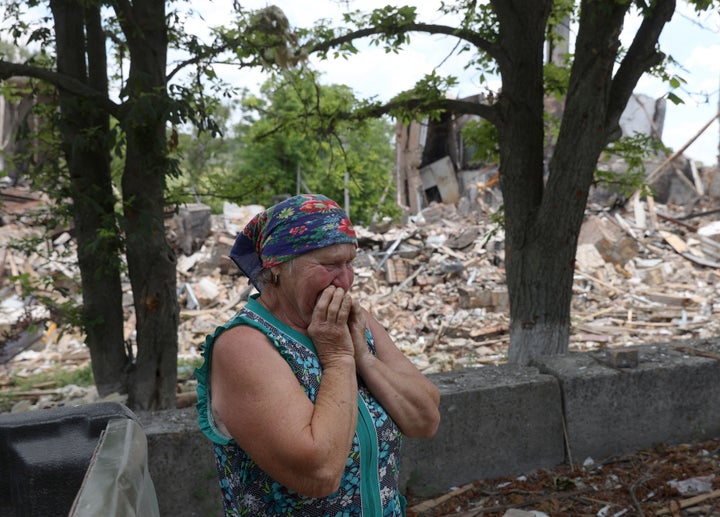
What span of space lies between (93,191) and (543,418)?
159 inches

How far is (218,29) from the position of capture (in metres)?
6.15

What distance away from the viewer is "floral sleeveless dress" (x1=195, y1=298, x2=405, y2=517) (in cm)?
209

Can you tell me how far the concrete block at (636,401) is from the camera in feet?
15.3

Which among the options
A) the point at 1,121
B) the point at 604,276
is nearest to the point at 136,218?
the point at 604,276

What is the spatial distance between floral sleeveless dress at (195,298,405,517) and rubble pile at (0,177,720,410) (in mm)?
7641

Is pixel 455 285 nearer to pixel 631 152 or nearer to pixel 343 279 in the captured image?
pixel 631 152

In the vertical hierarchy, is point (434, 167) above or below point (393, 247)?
above

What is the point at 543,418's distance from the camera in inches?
180

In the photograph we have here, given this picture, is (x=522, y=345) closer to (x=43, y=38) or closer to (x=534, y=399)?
(x=534, y=399)

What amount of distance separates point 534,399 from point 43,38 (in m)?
5.20

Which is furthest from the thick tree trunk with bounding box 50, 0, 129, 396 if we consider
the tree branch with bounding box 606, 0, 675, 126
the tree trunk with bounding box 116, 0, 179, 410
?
the tree branch with bounding box 606, 0, 675, 126

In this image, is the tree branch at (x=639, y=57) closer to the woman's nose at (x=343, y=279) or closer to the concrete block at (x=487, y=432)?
the concrete block at (x=487, y=432)

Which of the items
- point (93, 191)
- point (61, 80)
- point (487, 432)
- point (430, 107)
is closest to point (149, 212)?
point (93, 191)

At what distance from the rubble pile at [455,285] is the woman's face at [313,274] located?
7.82m
